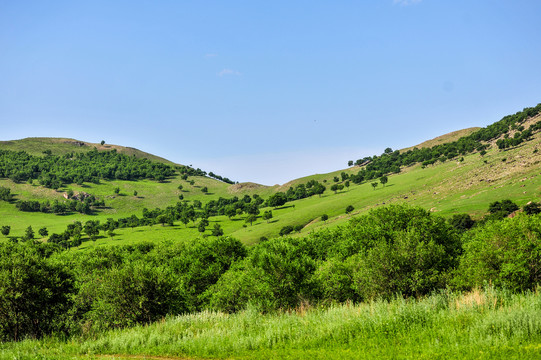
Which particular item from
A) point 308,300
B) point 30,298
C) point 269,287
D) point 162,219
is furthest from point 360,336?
point 162,219

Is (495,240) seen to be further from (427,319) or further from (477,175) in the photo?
(477,175)

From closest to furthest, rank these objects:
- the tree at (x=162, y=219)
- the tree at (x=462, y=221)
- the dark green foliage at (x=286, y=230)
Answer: the tree at (x=462, y=221) < the dark green foliage at (x=286, y=230) < the tree at (x=162, y=219)

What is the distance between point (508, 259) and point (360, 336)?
2186cm

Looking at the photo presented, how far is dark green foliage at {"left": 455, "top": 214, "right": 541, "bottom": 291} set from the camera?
32.4 m

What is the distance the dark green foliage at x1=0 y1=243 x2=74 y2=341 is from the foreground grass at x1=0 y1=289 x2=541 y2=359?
7.76 m

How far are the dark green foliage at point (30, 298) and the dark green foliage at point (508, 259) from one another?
4080cm

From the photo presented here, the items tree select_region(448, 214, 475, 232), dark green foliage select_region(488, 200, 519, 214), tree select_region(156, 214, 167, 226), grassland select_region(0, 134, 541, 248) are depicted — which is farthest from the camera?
tree select_region(156, 214, 167, 226)

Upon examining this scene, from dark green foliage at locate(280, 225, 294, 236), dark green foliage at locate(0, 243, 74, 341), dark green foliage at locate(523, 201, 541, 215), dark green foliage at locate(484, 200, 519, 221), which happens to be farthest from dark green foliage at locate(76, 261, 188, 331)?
dark green foliage at locate(280, 225, 294, 236)

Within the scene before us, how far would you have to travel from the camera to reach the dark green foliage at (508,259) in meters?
32.4

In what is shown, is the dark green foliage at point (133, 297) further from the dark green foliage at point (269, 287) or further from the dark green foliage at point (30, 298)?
the dark green foliage at point (269, 287)

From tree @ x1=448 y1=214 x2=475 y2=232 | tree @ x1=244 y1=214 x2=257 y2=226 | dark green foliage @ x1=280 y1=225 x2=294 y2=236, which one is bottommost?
dark green foliage @ x1=280 y1=225 x2=294 y2=236

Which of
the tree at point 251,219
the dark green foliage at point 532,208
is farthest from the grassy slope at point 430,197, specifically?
the dark green foliage at point 532,208

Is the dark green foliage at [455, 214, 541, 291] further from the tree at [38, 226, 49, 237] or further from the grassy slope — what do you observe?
the tree at [38, 226, 49, 237]

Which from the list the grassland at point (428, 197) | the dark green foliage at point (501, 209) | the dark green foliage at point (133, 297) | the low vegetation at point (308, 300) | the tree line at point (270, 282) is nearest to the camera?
the low vegetation at point (308, 300)
